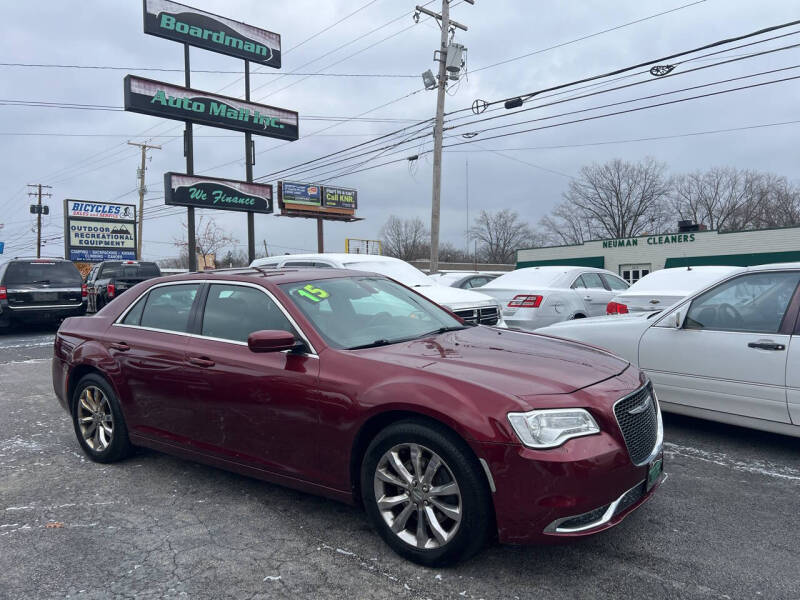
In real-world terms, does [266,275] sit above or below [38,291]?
above

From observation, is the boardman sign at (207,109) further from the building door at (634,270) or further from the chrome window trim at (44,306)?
the building door at (634,270)

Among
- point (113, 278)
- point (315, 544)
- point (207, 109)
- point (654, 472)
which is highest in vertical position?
point (207, 109)

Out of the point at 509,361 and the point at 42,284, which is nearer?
the point at 509,361

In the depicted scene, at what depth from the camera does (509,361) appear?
3260 mm

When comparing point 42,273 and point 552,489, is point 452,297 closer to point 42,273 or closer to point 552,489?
point 552,489

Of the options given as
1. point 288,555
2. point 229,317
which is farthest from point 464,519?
point 229,317

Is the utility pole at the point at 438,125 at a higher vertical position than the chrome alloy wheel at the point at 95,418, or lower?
higher

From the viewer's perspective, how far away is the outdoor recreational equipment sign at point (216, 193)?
→ 22516 millimetres

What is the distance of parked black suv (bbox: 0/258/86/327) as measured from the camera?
13.5 meters

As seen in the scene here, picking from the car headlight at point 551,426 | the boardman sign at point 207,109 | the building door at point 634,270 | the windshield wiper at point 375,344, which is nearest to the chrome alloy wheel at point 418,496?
the car headlight at point 551,426

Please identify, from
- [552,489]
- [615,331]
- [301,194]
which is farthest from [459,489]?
[301,194]

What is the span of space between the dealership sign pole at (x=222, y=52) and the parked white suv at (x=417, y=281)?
39.0 feet

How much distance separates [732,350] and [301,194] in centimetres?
3701

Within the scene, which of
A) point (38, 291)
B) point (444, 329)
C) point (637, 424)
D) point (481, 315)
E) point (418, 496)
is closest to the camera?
point (418, 496)
